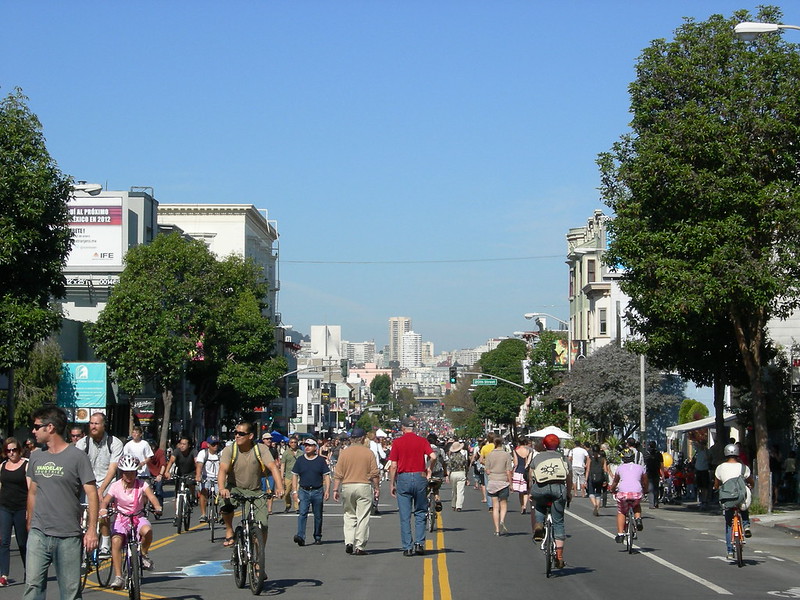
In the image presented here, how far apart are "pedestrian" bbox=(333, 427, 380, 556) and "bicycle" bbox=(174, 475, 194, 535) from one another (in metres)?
5.32

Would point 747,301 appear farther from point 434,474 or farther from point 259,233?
point 259,233

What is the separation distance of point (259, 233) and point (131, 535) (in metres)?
90.6

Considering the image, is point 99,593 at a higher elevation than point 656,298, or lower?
lower

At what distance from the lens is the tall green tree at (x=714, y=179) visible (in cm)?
2527

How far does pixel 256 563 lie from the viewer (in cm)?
1258

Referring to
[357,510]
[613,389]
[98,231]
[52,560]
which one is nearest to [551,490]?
[357,510]

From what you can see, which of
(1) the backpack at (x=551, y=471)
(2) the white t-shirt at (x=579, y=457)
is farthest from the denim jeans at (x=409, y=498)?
(2) the white t-shirt at (x=579, y=457)

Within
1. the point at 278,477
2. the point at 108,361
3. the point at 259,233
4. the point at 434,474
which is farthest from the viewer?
the point at 259,233

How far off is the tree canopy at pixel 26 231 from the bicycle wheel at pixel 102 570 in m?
13.7

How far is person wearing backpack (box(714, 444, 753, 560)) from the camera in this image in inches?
649

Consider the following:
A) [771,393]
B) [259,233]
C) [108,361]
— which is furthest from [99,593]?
[259,233]

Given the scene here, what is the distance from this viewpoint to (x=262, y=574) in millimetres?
12477

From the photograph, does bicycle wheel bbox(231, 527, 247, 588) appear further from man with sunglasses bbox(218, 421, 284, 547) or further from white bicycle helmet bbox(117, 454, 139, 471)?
white bicycle helmet bbox(117, 454, 139, 471)

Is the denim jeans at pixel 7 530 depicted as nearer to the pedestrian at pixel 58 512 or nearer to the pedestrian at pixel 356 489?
the pedestrian at pixel 356 489
